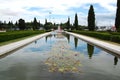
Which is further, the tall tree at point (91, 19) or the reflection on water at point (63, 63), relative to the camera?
the tall tree at point (91, 19)

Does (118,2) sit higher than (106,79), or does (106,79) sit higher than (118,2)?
(118,2)

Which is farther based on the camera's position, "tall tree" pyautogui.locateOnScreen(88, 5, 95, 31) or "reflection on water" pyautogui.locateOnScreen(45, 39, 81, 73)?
"tall tree" pyautogui.locateOnScreen(88, 5, 95, 31)

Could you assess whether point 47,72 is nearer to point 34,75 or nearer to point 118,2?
point 34,75

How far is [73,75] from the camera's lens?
28.2 feet

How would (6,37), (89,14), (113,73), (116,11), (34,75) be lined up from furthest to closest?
(89,14) < (116,11) < (6,37) < (113,73) < (34,75)

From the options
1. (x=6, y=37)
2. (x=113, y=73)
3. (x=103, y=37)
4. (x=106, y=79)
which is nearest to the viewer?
(x=106, y=79)

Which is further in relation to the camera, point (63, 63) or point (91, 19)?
point (91, 19)

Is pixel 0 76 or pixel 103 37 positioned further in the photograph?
pixel 103 37

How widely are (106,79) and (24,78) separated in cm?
310

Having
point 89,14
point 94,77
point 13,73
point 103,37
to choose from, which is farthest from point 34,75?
point 89,14

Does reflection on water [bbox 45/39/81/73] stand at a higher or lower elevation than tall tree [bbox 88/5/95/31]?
lower

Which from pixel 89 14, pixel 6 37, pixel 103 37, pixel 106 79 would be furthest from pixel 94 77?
pixel 89 14

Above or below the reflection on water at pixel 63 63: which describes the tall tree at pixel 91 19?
above

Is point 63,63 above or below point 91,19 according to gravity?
below
